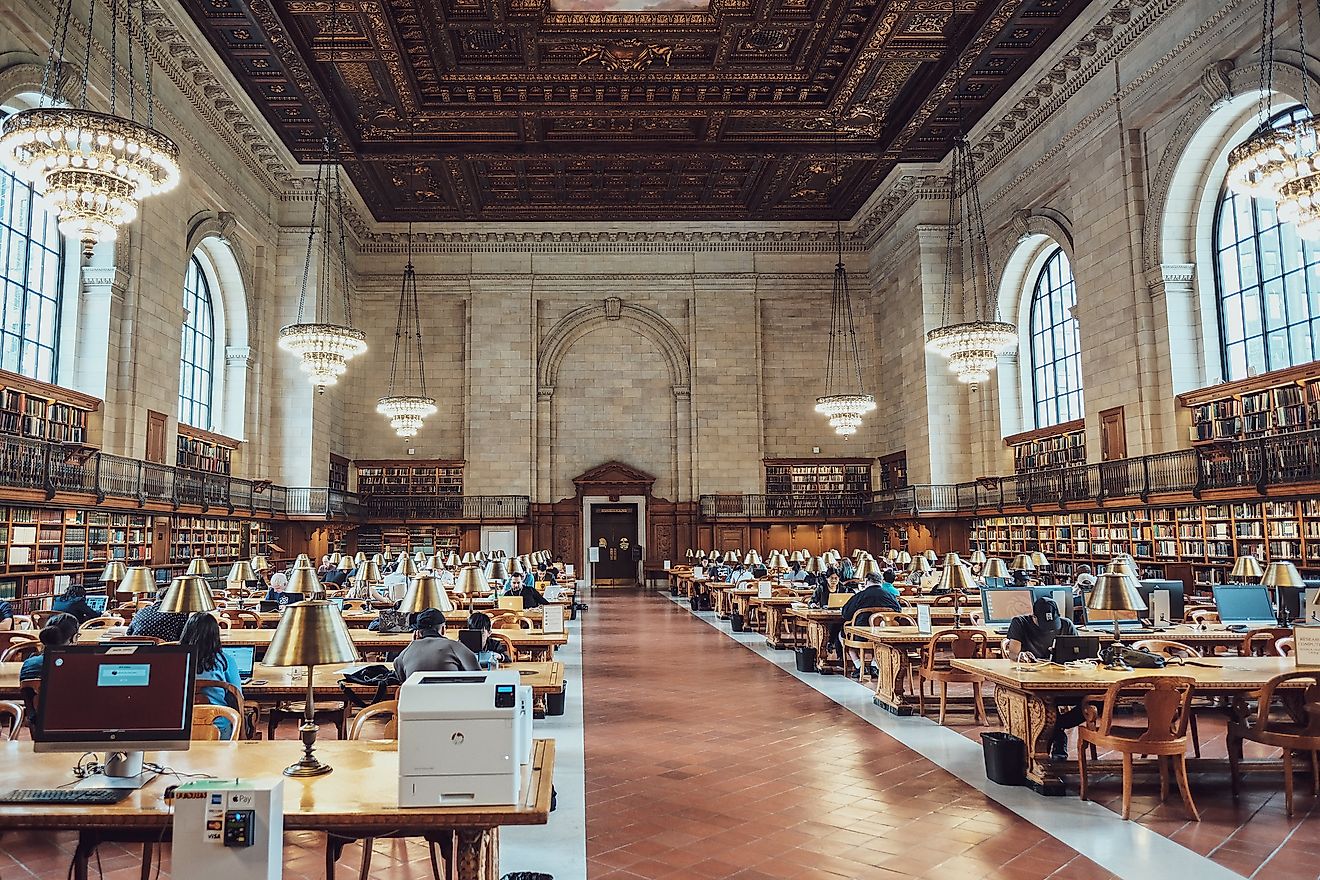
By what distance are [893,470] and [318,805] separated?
2338 centimetres

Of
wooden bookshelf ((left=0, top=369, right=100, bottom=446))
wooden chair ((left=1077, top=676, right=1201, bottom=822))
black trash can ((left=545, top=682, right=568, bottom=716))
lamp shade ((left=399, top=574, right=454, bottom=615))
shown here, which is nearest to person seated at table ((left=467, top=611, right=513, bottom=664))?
lamp shade ((left=399, top=574, right=454, bottom=615))

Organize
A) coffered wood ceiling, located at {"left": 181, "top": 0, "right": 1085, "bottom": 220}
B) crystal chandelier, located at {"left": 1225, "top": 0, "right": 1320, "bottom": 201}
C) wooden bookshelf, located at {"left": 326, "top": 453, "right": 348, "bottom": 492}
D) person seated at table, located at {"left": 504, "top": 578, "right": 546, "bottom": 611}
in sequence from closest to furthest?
crystal chandelier, located at {"left": 1225, "top": 0, "right": 1320, "bottom": 201}
person seated at table, located at {"left": 504, "top": 578, "right": 546, "bottom": 611}
coffered wood ceiling, located at {"left": 181, "top": 0, "right": 1085, "bottom": 220}
wooden bookshelf, located at {"left": 326, "top": 453, "right": 348, "bottom": 492}

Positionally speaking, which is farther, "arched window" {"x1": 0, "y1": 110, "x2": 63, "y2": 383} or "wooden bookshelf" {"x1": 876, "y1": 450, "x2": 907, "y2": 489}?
"wooden bookshelf" {"x1": 876, "y1": 450, "x2": 907, "y2": 489}

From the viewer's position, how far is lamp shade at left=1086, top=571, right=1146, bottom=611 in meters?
5.76

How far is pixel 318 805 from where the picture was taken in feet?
8.56

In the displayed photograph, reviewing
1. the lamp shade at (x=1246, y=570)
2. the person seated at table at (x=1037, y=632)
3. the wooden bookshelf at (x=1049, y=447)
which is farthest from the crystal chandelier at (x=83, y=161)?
the wooden bookshelf at (x=1049, y=447)

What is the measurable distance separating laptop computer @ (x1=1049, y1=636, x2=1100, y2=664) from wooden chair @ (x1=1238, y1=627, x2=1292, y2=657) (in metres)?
1.83

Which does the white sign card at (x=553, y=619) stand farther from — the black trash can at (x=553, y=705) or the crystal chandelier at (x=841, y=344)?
the crystal chandelier at (x=841, y=344)

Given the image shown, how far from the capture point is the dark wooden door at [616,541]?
84.8ft

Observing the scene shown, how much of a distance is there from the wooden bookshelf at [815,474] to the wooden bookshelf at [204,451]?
13.7 meters

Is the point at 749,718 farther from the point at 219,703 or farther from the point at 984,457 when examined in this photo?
the point at 984,457

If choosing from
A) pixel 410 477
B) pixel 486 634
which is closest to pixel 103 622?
pixel 486 634

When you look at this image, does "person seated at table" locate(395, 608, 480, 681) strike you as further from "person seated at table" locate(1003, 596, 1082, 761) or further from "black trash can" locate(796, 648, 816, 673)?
"black trash can" locate(796, 648, 816, 673)

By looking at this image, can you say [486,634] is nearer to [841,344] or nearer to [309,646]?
[309,646]
